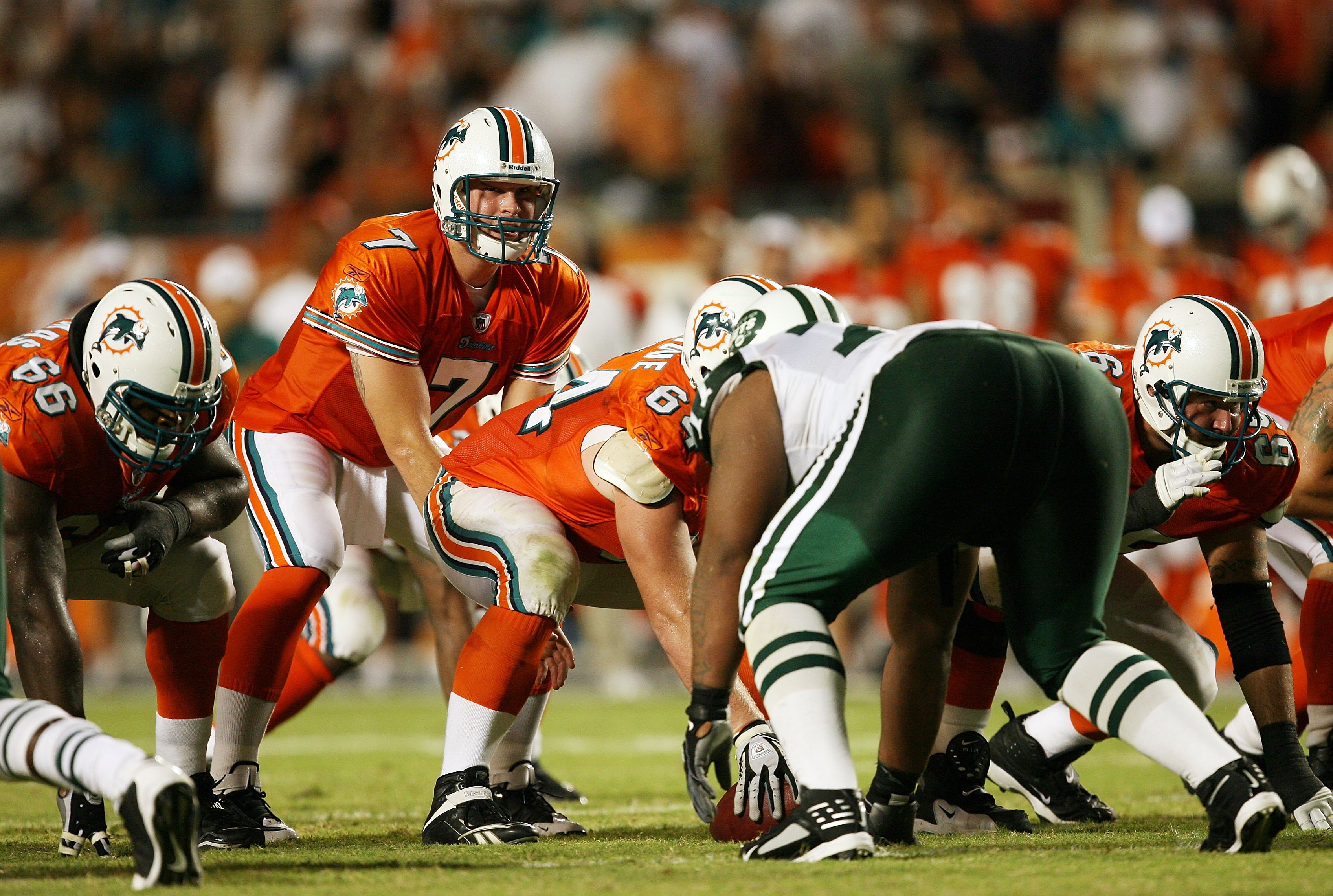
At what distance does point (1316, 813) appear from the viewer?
4.22 meters

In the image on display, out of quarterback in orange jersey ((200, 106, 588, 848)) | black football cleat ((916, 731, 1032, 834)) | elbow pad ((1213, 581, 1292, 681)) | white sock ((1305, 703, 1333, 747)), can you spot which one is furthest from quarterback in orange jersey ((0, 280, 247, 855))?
white sock ((1305, 703, 1333, 747))

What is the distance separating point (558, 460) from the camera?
14.8 feet

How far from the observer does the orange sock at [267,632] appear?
4.54 m

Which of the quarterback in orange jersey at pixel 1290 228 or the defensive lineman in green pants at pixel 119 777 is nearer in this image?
the defensive lineman in green pants at pixel 119 777

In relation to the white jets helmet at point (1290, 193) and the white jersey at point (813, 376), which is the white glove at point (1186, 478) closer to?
the white jersey at point (813, 376)

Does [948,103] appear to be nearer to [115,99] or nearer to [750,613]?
[115,99]

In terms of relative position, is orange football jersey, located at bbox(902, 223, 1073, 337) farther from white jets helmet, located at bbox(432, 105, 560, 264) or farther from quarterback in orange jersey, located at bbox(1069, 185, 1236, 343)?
white jets helmet, located at bbox(432, 105, 560, 264)

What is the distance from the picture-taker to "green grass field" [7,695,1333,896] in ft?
10.5

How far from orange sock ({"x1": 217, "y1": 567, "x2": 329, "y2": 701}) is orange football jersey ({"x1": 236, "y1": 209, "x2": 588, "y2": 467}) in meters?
0.64

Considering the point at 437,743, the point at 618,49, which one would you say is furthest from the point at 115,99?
the point at 437,743

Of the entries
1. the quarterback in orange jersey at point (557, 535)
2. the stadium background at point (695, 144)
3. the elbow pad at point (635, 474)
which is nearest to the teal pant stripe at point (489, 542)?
the quarterback in orange jersey at point (557, 535)

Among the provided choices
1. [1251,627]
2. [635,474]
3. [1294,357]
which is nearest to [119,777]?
[635,474]

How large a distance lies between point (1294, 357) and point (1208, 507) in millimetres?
1138

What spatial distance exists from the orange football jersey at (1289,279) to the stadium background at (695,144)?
0.47m
